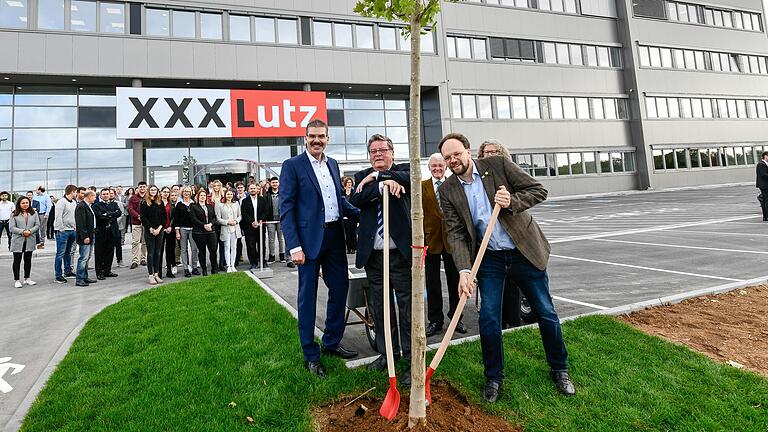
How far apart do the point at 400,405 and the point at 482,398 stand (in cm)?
61

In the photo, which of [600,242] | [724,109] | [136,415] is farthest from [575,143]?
[136,415]

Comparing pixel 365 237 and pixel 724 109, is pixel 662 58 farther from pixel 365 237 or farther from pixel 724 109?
pixel 365 237

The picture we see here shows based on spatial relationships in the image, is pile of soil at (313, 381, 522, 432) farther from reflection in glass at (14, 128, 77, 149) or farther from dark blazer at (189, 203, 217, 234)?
reflection in glass at (14, 128, 77, 149)

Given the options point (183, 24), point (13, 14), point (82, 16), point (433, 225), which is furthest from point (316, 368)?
point (13, 14)

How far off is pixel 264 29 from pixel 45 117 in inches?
450

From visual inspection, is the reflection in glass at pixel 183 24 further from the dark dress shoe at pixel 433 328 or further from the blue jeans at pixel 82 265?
the dark dress shoe at pixel 433 328

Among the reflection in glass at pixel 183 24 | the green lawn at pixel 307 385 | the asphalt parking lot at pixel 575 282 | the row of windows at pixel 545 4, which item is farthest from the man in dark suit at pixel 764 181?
the reflection in glass at pixel 183 24

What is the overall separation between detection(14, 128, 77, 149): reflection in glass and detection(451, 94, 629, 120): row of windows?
2053 centimetres

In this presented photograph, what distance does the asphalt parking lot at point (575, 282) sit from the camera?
4.51m

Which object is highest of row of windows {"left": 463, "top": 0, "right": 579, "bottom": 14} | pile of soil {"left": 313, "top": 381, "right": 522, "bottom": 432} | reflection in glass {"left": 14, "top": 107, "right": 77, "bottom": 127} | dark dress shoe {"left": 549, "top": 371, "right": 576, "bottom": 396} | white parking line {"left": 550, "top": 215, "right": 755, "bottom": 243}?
row of windows {"left": 463, "top": 0, "right": 579, "bottom": 14}

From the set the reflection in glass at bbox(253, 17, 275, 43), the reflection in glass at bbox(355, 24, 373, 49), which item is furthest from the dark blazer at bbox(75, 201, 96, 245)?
the reflection in glass at bbox(355, 24, 373, 49)

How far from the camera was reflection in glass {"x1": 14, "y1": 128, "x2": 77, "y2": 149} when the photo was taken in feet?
62.6

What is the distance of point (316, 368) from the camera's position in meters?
3.39

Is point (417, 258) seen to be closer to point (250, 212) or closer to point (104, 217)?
point (250, 212)
